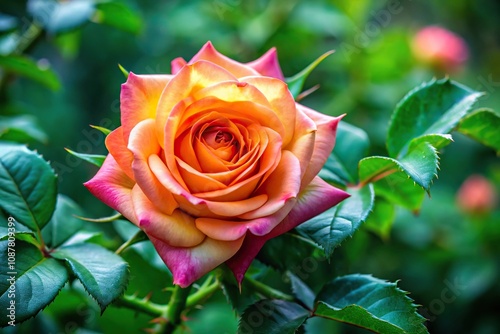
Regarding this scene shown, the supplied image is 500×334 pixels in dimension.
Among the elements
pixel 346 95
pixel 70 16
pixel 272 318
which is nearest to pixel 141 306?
pixel 272 318

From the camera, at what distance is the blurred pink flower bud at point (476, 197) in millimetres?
1502

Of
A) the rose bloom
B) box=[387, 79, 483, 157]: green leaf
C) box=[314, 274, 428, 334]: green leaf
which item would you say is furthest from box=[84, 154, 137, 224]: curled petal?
box=[387, 79, 483, 157]: green leaf

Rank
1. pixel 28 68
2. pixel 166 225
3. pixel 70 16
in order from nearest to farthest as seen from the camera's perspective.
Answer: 1. pixel 166 225
2. pixel 28 68
3. pixel 70 16

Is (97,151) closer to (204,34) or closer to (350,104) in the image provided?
(204,34)

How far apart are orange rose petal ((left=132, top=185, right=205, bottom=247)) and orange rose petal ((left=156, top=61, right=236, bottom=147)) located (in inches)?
2.3

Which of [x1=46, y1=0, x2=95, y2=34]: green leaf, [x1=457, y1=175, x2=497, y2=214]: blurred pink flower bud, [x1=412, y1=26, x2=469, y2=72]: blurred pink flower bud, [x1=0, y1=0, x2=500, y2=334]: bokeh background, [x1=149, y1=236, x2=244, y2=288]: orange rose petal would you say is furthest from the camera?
[x1=412, y1=26, x2=469, y2=72]: blurred pink flower bud

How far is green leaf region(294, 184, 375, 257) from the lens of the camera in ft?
1.81

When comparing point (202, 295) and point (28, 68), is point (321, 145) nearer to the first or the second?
point (202, 295)

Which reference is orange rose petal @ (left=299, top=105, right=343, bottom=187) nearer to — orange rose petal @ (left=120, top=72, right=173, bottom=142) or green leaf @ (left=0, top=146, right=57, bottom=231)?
orange rose petal @ (left=120, top=72, right=173, bottom=142)

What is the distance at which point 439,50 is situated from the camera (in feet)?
5.57

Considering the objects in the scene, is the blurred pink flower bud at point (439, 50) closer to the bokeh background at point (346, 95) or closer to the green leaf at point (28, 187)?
the bokeh background at point (346, 95)

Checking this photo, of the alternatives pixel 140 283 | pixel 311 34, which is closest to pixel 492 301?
pixel 311 34

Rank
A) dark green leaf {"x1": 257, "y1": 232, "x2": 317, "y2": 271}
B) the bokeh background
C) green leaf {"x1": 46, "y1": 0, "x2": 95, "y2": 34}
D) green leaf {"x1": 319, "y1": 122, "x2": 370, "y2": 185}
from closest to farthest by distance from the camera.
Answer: dark green leaf {"x1": 257, "y1": 232, "x2": 317, "y2": 271} < green leaf {"x1": 319, "y1": 122, "x2": 370, "y2": 185} < green leaf {"x1": 46, "y1": 0, "x2": 95, "y2": 34} < the bokeh background

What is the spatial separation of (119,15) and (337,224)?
68cm
